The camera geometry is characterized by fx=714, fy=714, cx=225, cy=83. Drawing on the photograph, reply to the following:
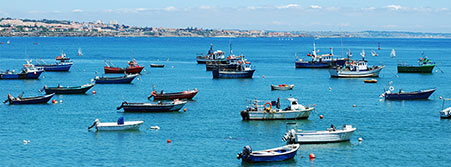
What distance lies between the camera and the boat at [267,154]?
5166 cm

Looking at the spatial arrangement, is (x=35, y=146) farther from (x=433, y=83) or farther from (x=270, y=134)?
(x=433, y=83)

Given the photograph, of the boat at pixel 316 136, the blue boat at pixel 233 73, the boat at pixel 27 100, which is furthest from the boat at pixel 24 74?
the boat at pixel 316 136

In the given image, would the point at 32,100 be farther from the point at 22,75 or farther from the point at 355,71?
the point at 355,71

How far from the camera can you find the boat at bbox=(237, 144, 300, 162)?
169 ft

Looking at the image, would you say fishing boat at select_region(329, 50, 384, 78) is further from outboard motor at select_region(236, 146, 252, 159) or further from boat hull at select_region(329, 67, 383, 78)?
outboard motor at select_region(236, 146, 252, 159)

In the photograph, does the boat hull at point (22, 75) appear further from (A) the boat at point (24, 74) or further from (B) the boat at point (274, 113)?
(B) the boat at point (274, 113)

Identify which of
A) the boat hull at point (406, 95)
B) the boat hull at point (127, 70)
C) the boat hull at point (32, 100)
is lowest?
the boat hull at point (406, 95)

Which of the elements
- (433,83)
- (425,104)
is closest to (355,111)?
(425,104)

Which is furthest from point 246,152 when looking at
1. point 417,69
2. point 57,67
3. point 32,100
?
point 57,67

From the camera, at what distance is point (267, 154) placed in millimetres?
51969

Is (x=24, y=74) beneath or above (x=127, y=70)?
above

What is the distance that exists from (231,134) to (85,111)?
75.6 feet

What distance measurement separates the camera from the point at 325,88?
4296 inches

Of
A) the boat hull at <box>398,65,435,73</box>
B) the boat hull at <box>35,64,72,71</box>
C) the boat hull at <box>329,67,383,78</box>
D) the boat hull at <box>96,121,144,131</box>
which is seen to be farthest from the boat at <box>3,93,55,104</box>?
the boat hull at <box>398,65,435,73</box>
